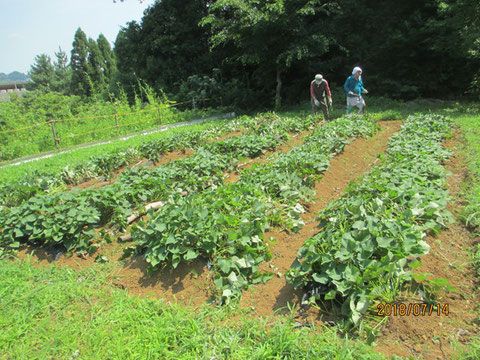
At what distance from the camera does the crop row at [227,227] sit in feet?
10.5

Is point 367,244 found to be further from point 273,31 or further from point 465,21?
point 273,31

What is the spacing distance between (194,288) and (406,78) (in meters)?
17.7

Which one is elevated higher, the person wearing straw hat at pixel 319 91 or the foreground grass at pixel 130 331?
the person wearing straw hat at pixel 319 91

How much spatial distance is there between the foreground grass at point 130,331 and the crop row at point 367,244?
354 mm

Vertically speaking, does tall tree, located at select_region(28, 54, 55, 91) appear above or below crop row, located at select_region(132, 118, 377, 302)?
above

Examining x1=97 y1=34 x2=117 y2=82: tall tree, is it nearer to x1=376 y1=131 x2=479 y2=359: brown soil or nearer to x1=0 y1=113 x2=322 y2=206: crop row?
x1=0 y1=113 x2=322 y2=206: crop row

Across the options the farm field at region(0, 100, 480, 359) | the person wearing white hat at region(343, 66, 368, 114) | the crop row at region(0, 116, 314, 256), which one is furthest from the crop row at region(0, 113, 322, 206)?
the person wearing white hat at region(343, 66, 368, 114)

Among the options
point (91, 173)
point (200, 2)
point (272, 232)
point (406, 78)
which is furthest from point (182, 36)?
point (272, 232)

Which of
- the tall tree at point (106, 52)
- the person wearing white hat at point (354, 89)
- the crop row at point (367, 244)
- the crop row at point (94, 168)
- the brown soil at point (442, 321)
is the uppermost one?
the tall tree at point (106, 52)

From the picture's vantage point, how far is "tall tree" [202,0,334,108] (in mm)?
14617

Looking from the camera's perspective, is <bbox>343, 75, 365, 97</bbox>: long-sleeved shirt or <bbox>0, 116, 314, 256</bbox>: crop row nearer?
<bbox>0, 116, 314, 256</bbox>: crop row

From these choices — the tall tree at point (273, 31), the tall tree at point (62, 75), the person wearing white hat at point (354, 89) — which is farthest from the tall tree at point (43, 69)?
the person wearing white hat at point (354, 89)

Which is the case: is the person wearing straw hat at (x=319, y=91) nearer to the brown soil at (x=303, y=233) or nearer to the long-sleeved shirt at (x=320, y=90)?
the long-sleeved shirt at (x=320, y=90)

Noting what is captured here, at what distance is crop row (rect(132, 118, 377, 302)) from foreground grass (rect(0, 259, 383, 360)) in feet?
1.41
